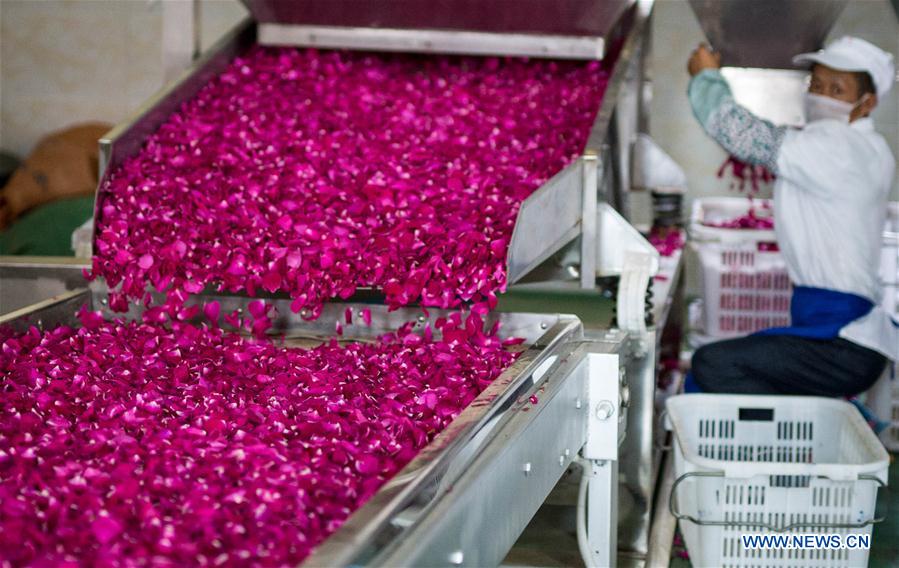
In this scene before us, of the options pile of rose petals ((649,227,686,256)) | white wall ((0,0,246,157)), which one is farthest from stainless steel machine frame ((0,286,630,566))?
white wall ((0,0,246,157))

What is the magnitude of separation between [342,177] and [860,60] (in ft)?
5.98

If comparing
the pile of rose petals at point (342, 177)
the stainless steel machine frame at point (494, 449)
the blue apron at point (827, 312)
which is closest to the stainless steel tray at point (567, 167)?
the pile of rose petals at point (342, 177)

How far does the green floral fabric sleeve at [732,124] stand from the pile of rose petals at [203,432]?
1388 millimetres

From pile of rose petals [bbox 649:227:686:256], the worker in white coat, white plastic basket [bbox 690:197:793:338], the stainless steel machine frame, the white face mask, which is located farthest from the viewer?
white plastic basket [bbox 690:197:793:338]

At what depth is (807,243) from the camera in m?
3.72

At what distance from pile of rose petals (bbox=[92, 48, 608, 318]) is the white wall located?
14.4 feet

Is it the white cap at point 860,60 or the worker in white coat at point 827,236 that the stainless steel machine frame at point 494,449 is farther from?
the white cap at point 860,60

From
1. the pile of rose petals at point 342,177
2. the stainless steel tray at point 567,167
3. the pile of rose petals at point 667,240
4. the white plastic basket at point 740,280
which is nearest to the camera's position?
the stainless steel tray at point 567,167

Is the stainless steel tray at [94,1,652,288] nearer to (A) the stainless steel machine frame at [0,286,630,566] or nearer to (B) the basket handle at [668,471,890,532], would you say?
(A) the stainless steel machine frame at [0,286,630,566]

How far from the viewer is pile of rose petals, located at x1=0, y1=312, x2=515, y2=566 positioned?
1.49m

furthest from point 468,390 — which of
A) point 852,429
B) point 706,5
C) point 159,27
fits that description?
point 159,27

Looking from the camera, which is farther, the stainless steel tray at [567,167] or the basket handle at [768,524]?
the basket handle at [768,524]

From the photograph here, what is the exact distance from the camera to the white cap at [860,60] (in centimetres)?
368

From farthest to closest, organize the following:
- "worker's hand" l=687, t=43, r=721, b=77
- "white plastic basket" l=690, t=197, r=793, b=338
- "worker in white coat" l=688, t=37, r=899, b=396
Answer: "white plastic basket" l=690, t=197, r=793, b=338, "worker's hand" l=687, t=43, r=721, b=77, "worker in white coat" l=688, t=37, r=899, b=396
